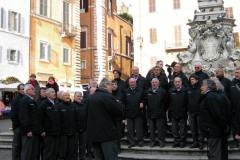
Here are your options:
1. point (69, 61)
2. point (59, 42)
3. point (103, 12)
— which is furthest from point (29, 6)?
point (103, 12)

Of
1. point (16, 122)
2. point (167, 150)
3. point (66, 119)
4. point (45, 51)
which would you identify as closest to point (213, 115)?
point (167, 150)

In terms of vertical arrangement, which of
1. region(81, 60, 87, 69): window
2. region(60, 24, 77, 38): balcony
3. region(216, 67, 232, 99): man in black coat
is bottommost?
region(216, 67, 232, 99): man in black coat

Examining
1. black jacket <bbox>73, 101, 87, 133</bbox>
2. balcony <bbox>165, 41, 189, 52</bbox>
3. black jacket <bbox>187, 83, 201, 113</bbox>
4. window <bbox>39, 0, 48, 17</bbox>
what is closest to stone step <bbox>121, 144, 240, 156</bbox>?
black jacket <bbox>187, 83, 201, 113</bbox>

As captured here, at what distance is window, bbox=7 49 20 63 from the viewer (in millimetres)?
29447

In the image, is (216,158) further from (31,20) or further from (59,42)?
(59,42)

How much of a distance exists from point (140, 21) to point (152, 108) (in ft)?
111

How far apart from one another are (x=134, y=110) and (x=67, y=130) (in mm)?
2090

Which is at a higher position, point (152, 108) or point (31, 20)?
point (31, 20)

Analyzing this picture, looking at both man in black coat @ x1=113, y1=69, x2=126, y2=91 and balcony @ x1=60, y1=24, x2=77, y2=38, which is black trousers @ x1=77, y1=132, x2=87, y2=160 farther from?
balcony @ x1=60, y1=24, x2=77, y2=38

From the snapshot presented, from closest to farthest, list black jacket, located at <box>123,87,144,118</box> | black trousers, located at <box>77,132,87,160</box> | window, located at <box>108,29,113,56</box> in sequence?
black trousers, located at <box>77,132,87,160</box>
black jacket, located at <box>123,87,144,118</box>
window, located at <box>108,29,113,56</box>

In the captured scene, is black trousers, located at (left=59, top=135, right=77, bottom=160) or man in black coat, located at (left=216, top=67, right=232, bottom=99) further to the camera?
man in black coat, located at (left=216, top=67, right=232, bottom=99)

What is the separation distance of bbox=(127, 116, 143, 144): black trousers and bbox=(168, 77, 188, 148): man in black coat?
0.92m

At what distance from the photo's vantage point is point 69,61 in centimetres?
3688

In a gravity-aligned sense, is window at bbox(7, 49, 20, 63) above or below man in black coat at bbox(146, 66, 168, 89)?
above
